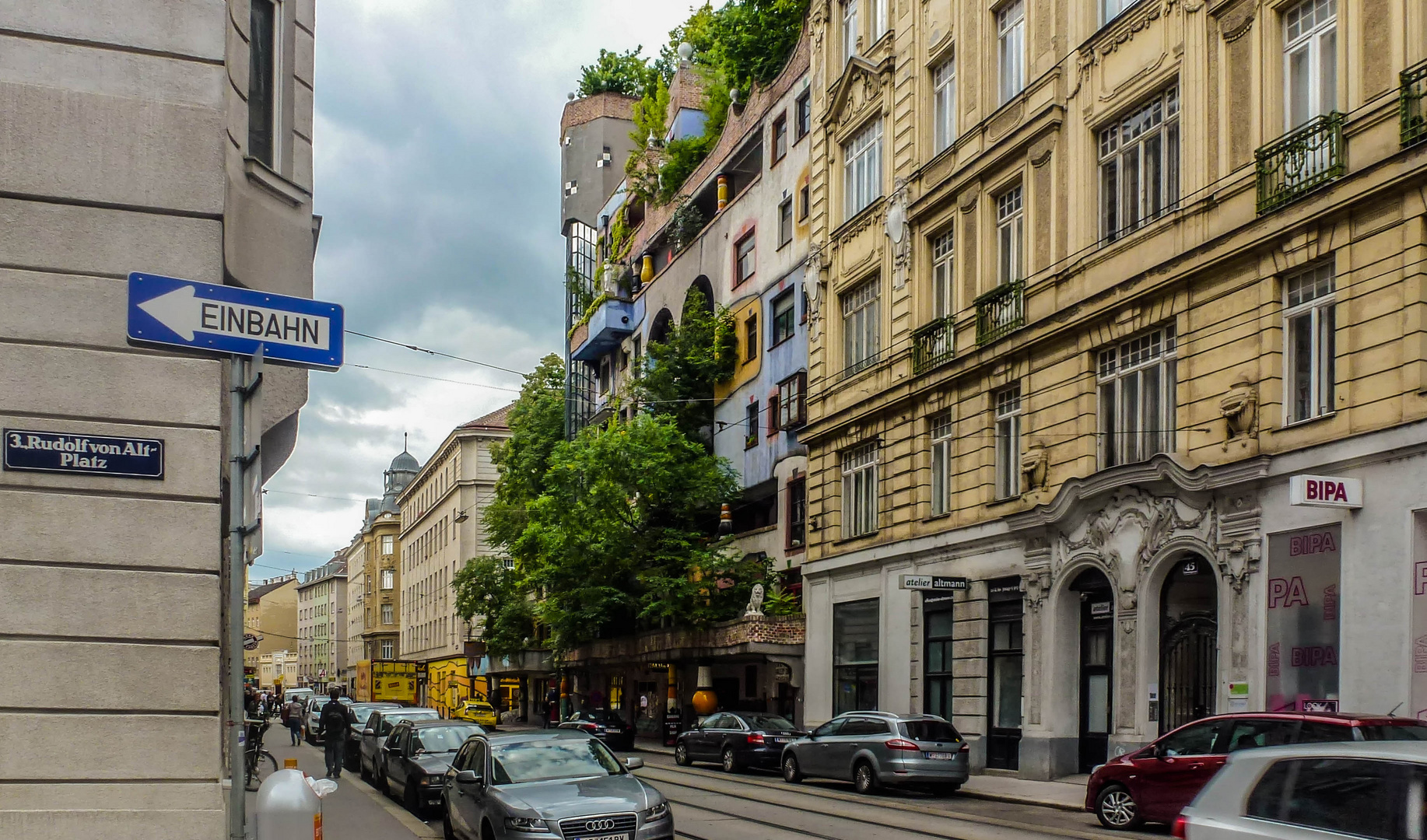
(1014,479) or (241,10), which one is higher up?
(241,10)

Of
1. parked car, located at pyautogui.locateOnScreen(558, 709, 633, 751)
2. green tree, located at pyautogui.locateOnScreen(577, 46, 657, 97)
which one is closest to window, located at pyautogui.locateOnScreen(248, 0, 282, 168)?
parked car, located at pyautogui.locateOnScreen(558, 709, 633, 751)

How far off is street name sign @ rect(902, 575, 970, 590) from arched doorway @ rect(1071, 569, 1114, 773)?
309 centimetres

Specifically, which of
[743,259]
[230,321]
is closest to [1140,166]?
[230,321]

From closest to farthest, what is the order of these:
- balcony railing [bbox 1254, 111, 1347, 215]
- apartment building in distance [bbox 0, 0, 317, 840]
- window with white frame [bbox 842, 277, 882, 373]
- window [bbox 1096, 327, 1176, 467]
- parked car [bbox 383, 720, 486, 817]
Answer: apartment building in distance [bbox 0, 0, 317, 840]
balcony railing [bbox 1254, 111, 1347, 215]
parked car [bbox 383, 720, 486, 817]
window [bbox 1096, 327, 1176, 467]
window with white frame [bbox 842, 277, 882, 373]

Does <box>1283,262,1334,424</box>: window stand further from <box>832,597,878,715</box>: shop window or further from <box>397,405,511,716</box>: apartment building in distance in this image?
<box>397,405,511,716</box>: apartment building in distance

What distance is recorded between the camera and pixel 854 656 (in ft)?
115

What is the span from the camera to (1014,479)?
2889 centimetres

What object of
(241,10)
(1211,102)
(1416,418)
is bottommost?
(1416,418)

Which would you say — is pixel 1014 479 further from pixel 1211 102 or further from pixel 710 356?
pixel 710 356

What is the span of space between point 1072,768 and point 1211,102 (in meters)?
12.0

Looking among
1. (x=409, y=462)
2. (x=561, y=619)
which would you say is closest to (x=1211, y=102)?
(x=561, y=619)

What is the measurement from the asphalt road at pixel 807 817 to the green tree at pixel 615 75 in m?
55.0

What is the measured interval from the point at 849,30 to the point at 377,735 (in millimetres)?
21395

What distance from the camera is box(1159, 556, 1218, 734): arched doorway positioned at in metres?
23.2
